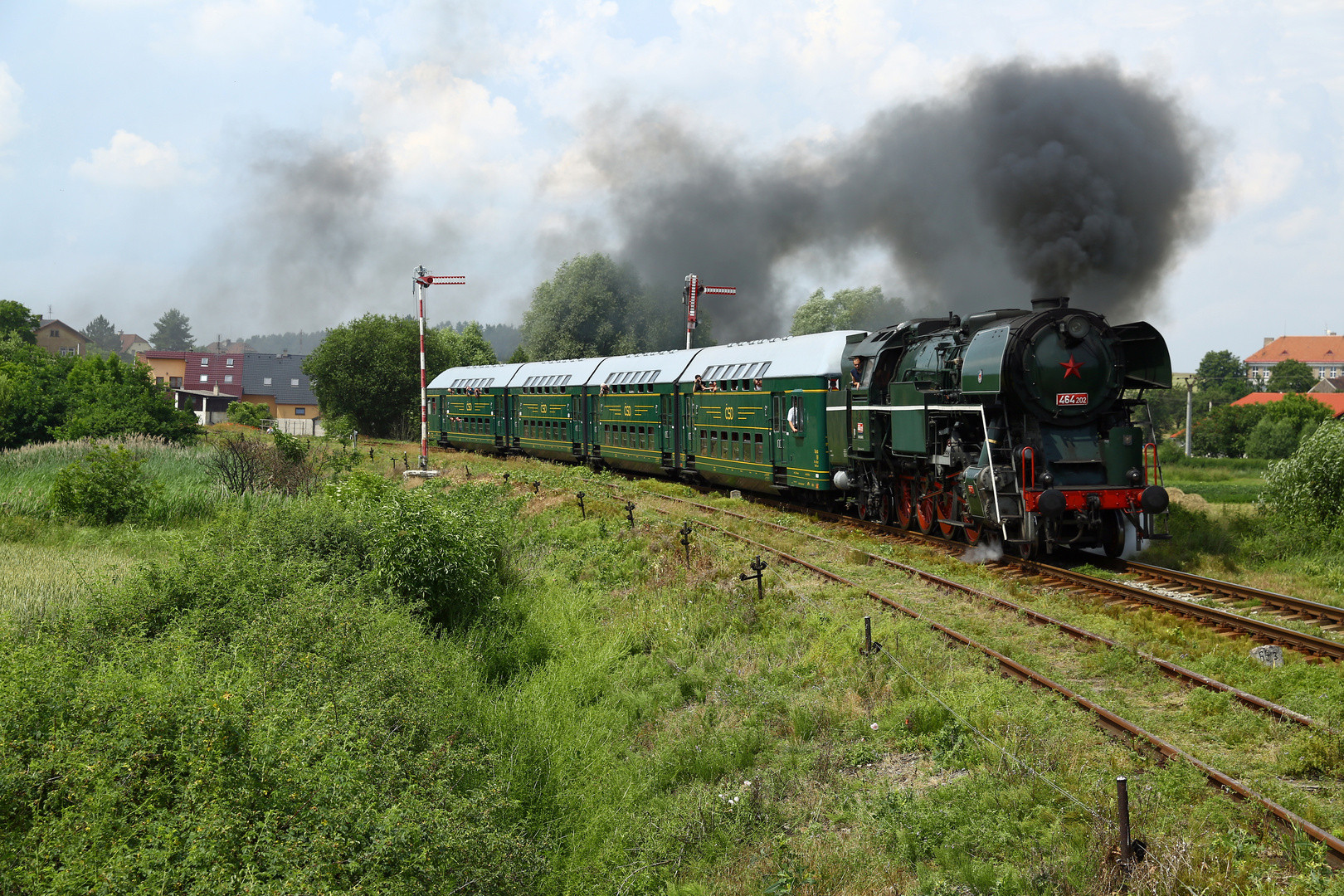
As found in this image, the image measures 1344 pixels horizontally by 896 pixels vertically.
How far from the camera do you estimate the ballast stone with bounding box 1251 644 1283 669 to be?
8.96m

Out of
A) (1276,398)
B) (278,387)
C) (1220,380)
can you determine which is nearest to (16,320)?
(278,387)

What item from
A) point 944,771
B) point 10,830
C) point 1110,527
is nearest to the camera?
point 10,830

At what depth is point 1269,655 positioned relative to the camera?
899cm

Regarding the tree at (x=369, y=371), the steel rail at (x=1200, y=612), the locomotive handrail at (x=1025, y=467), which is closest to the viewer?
the steel rail at (x=1200, y=612)

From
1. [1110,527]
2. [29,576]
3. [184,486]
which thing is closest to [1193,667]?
[1110,527]

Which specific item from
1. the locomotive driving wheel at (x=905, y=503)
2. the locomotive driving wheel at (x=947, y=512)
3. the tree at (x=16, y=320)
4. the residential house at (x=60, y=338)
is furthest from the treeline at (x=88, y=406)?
the residential house at (x=60, y=338)

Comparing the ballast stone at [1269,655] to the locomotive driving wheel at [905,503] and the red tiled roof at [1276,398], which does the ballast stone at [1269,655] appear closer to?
the locomotive driving wheel at [905,503]

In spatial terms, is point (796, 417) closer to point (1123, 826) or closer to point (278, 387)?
point (1123, 826)

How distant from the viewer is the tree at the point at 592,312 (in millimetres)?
71688

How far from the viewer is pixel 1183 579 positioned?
1263cm

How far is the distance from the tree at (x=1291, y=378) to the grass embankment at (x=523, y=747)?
406ft

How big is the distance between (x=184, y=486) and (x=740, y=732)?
14.7 m

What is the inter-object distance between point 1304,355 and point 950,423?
16579 cm

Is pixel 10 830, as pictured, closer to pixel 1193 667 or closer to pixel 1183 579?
pixel 1193 667
